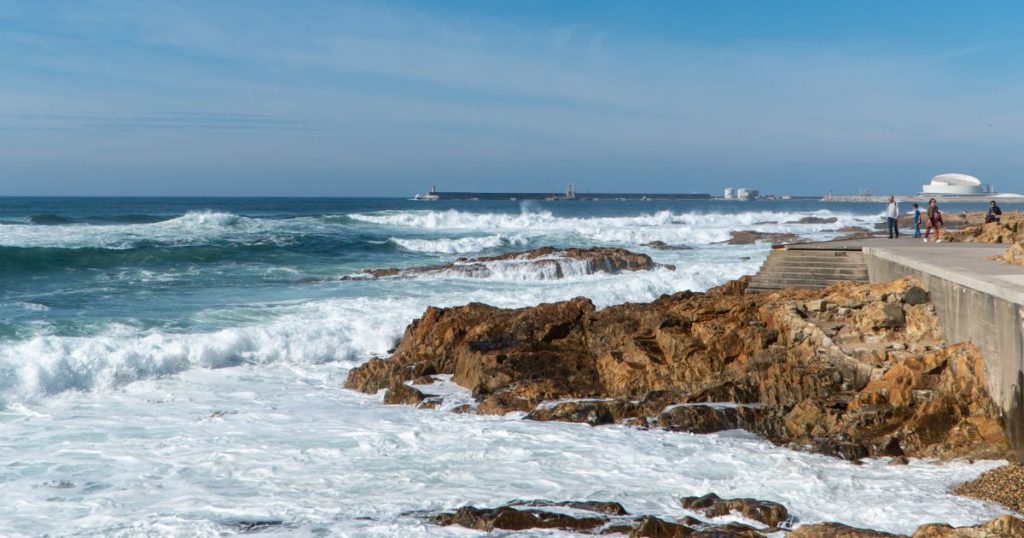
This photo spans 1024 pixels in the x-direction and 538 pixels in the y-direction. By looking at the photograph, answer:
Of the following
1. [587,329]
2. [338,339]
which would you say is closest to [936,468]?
[587,329]

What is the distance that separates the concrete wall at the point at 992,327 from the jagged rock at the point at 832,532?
10.4 ft

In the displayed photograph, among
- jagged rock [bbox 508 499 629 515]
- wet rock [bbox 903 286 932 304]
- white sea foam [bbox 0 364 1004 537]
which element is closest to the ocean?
white sea foam [bbox 0 364 1004 537]

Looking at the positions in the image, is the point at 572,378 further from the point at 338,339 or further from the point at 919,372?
the point at 338,339

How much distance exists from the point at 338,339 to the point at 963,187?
120646 millimetres

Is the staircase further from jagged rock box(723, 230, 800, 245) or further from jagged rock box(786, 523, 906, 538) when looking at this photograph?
jagged rock box(723, 230, 800, 245)

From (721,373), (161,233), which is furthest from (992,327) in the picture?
(161,233)

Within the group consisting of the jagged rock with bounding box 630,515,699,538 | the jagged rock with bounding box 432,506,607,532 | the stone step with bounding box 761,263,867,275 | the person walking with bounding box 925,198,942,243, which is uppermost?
the person walking with bounding box 925,198,942,243

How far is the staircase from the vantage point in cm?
1430

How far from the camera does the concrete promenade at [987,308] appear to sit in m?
8.29

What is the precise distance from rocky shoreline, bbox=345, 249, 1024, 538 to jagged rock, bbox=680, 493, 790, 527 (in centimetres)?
2

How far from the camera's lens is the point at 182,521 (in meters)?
6.96

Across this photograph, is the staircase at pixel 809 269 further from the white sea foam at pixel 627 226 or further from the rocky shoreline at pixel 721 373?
the white sea foam at pixel 627 226

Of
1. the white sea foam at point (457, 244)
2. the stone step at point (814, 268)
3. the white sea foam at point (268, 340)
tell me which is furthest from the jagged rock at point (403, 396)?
the white sea foam at point (457, 244)

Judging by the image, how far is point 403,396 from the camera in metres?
10.8
